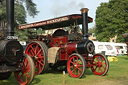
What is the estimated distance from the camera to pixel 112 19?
30.0 m

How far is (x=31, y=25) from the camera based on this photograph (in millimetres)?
8109

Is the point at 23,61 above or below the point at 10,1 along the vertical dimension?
below

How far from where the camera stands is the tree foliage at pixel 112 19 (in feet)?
94.5

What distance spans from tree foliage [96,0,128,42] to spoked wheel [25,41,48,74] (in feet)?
77.5

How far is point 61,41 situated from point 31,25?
1.79m

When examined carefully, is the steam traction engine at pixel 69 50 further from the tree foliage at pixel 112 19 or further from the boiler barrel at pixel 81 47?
the tree foliage at pixel 112 19

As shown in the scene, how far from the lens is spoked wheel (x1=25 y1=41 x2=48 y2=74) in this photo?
7023mm

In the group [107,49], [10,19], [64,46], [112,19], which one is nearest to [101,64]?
[64,46]

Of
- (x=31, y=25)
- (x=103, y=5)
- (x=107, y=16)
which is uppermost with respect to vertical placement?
(x=103, y=5)

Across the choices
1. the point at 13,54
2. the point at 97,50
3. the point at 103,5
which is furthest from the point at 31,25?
the point at 103,5

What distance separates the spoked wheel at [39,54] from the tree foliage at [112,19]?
23621 mm

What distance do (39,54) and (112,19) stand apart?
987 inches

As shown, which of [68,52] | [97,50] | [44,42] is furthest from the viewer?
[97,50]

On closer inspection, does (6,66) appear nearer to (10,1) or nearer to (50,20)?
(10,1)
